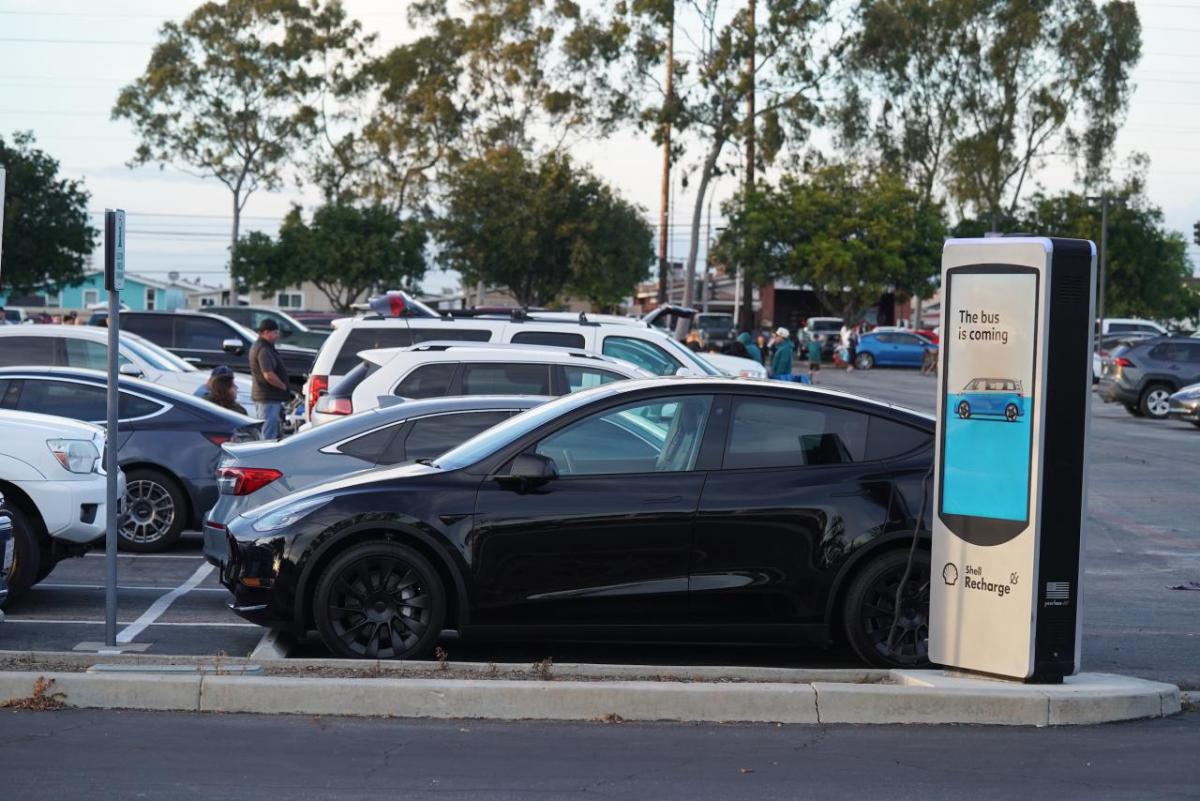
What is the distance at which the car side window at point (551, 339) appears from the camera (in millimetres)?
17000

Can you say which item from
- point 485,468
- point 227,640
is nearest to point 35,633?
point 227,640

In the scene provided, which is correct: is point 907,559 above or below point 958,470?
below

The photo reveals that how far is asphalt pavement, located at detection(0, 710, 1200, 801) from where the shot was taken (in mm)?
5918

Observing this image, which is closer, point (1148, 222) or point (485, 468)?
point (485, 468)

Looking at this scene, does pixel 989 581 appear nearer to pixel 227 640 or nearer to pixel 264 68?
pixel 227 640

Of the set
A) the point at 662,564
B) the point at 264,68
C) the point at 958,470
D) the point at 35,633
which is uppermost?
the point at 264,68

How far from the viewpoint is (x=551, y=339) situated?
17.1 meters

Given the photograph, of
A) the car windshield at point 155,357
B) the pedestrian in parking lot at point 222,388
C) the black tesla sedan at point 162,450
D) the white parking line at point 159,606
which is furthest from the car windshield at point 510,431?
the car windshield at point 155,357

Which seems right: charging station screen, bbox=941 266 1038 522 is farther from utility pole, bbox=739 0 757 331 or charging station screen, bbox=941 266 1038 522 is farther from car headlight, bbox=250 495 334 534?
utility pole, bbox=739 0 757 331

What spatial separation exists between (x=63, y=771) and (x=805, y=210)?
5875cm

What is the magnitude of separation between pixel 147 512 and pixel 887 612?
6.93 m

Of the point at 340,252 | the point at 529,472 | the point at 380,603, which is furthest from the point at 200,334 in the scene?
the point at 340,252

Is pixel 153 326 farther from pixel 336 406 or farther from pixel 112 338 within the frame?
pixel 112 338

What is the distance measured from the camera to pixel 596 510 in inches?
314
